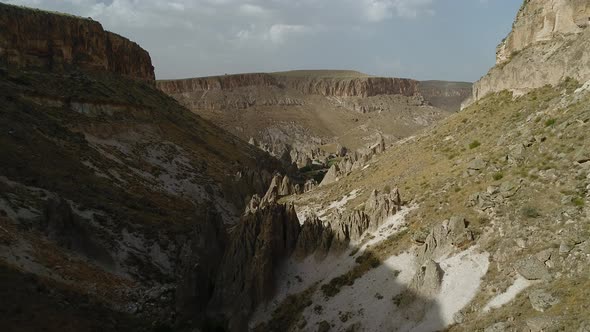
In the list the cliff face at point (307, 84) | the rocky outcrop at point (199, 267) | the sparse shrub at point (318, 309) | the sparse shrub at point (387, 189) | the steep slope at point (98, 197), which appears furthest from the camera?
the cliff face at point (307, 84)

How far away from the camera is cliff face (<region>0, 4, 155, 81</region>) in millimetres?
58094

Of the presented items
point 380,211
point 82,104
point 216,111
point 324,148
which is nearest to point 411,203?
point 380,211

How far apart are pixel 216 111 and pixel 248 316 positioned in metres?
112

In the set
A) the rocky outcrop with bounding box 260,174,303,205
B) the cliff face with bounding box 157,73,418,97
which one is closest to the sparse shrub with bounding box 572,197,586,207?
the rocky outcrop with bounding box 260,174,303,205

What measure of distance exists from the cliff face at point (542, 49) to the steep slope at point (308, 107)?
243 feet

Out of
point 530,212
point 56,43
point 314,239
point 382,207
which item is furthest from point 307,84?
point 530,212

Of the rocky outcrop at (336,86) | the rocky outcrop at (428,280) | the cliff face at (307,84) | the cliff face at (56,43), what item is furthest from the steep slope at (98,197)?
the rocky outcrop at (336,86)

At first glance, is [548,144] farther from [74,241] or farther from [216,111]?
[216,111]

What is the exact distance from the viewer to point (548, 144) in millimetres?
20312

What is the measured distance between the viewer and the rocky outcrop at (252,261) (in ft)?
72.7

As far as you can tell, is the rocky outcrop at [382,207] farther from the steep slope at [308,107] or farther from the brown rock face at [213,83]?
the brown rock face at [213,83]

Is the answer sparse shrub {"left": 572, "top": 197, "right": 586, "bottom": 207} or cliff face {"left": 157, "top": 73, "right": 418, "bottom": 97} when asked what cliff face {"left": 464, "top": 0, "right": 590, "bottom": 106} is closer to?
sparse shrub {"left": 572, "top": 197, "right": 586, "bottom": 207}

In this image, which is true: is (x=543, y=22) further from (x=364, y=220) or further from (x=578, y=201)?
(x=364, y=220)

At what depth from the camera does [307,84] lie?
152125 millimetres
